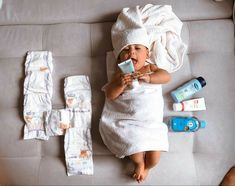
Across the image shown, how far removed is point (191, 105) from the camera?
4.63ft

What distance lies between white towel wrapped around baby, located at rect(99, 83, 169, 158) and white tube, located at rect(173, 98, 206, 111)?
85mm

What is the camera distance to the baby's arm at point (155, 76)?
1309 mm

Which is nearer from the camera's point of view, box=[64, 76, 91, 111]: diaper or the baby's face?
the baby's face

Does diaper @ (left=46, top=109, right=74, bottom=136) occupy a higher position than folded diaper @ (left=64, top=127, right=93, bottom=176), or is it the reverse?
diaper @ (left=46, top=109, right=74, bottom=136)

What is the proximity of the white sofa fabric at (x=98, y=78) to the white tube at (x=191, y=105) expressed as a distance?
1.2 inches

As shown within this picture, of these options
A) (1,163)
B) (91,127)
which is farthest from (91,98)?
(1,163)

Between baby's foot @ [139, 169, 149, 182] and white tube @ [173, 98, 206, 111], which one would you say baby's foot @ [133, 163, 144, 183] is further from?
white tube @ [173, 98, 206, 111]

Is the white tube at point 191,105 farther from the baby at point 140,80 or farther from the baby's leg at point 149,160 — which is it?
the baby's leg at point 149,160

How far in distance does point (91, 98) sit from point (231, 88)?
70cm

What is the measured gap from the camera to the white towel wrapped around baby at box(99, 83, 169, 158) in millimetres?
1275

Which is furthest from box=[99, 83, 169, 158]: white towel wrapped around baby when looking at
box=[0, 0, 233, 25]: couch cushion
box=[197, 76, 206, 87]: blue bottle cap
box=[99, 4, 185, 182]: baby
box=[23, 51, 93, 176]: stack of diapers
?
box=[0, 0, 233, 25]: couch cushion

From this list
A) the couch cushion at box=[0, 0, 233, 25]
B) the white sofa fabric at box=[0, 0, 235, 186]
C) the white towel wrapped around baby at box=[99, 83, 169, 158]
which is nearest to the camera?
the white towel wrapped around baby at box=[99, 83, 169, 158]

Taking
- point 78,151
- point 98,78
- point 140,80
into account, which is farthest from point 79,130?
point 140,80

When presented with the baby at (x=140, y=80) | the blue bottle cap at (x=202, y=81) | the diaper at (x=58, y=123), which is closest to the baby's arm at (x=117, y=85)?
the baby at (x=140, y=80)
